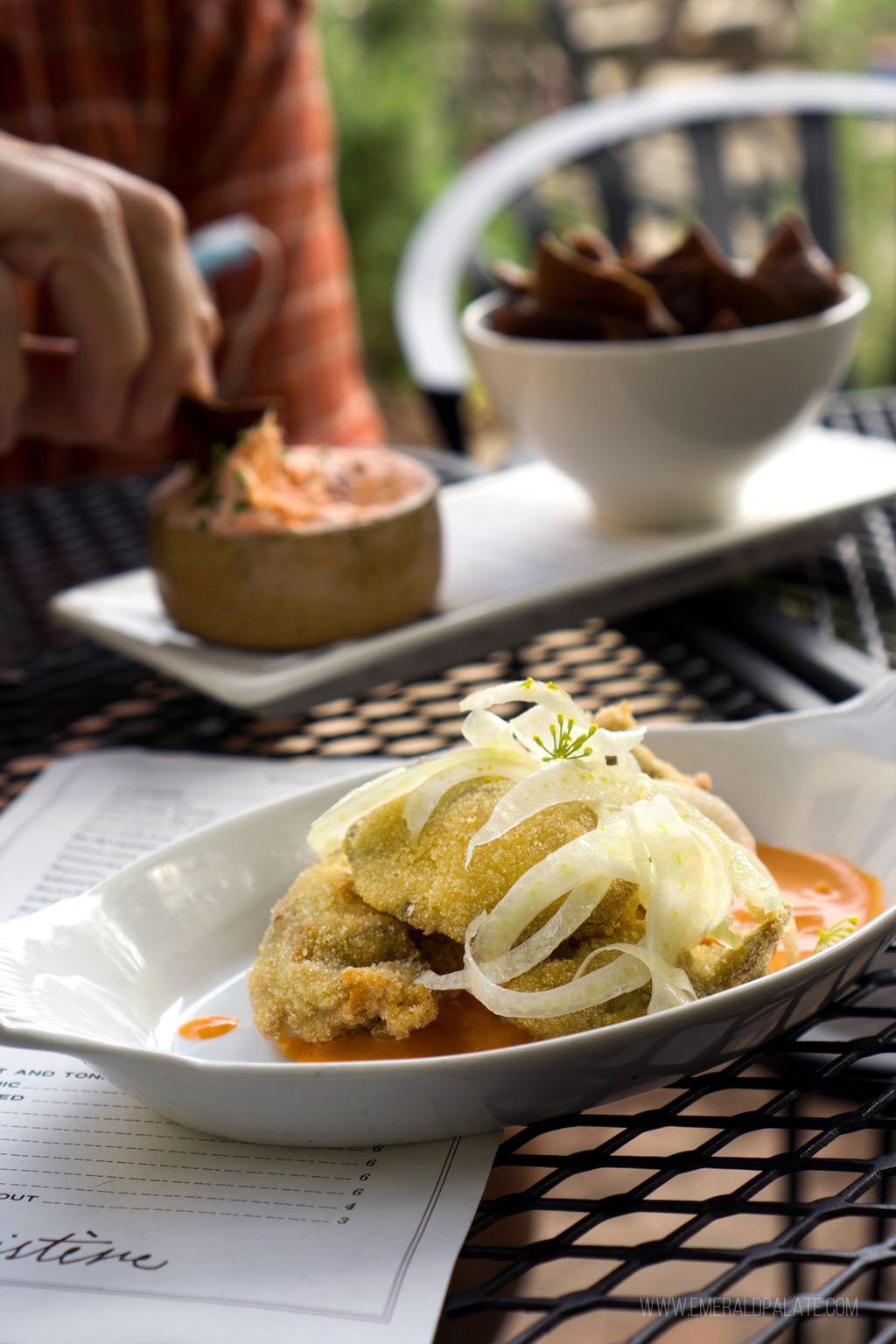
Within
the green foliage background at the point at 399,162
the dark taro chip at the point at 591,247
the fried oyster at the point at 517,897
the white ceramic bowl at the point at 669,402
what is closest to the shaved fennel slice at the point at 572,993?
the fried oyster at the point at 517,897

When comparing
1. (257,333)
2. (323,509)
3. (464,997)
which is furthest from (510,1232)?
(257,333)

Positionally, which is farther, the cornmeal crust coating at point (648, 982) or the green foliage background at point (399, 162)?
the green foliage background at point (399, 162)

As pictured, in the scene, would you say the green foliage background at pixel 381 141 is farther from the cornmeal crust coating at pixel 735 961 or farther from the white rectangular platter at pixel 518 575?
the cornmeal crust coating at pixel 735 961

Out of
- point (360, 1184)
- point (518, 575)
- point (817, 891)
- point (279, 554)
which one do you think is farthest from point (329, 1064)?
point (518, 575)

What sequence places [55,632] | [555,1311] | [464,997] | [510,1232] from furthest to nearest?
[55,632]
[510,1232]
[464,997]
[555,1311]

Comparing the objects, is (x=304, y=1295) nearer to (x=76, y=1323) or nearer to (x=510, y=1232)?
(x=76, y=1323)

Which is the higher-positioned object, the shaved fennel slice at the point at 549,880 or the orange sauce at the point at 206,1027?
the shaved fennel slice at the point at 549,880
